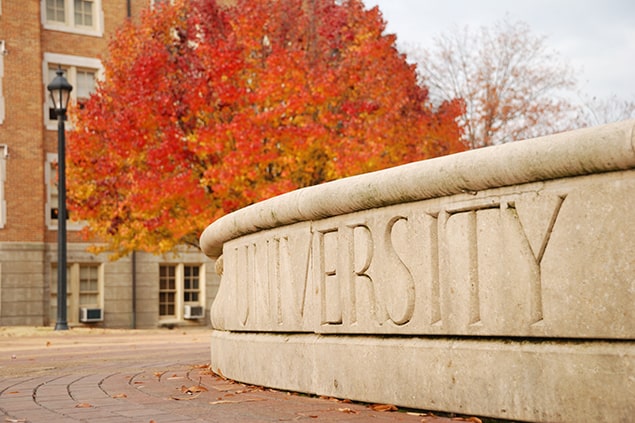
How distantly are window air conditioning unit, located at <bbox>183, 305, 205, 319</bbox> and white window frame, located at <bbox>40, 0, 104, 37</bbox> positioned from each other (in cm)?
906

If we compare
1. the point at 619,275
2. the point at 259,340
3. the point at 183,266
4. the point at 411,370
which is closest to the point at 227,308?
the point at 259,340

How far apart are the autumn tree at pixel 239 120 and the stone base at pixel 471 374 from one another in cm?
1335

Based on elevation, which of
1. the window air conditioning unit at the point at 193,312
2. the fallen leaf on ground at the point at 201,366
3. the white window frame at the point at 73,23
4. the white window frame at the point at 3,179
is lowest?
the fallen leaf on ground at the point at 201,366

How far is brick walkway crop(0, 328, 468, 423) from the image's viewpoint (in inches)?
201

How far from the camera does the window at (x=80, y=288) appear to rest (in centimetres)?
2721

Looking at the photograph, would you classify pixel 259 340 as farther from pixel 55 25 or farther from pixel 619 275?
pixel 55 25

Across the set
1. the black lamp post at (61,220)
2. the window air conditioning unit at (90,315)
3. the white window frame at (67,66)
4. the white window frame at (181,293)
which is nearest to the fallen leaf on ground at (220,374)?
the black lamp post at (61,220)

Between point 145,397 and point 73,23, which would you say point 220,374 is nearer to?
point 145,397

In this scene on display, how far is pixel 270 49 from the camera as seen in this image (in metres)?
21.9

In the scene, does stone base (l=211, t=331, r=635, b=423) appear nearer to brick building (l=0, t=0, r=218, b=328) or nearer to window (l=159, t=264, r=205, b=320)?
brick building (l=0, t=0, r=218, b=328)

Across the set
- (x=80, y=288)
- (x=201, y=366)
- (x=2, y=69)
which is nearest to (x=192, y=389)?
(x=201, y=366)

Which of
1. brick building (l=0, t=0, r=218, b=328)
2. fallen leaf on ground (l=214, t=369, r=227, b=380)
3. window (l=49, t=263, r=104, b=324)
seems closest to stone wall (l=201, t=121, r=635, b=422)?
fallen leaf on ground (l=214, t=369, r=227, b=380)

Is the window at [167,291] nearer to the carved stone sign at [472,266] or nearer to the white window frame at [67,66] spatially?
the white window frame at [67,66]

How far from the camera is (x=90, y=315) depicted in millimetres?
27219
